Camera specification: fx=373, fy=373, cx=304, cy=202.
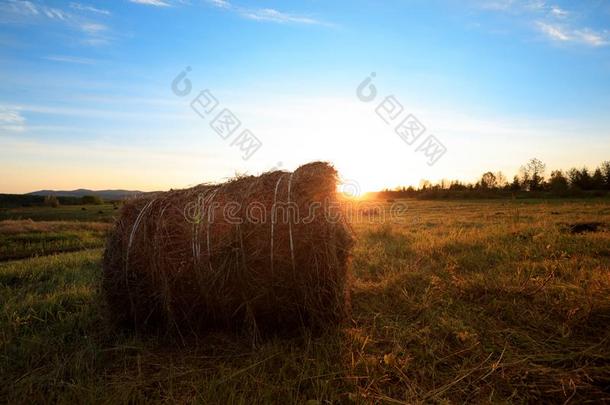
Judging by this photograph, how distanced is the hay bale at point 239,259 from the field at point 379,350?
0.97 feet

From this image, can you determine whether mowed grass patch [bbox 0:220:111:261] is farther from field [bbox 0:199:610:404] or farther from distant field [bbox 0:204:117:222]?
field [bbox 0:199:610:404]

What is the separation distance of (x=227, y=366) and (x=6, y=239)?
54.9 ft

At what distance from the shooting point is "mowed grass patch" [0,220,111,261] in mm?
13945

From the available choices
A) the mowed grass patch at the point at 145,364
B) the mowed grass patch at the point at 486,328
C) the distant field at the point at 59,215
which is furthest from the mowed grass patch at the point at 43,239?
the mowed grass patch at the point at 486,328

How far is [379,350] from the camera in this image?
4031 mm

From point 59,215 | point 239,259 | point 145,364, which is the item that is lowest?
point 145,364

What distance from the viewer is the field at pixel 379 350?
10.9ft

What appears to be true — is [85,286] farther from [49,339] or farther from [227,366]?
[227,366]

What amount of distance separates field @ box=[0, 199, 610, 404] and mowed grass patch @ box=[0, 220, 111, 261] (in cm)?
892

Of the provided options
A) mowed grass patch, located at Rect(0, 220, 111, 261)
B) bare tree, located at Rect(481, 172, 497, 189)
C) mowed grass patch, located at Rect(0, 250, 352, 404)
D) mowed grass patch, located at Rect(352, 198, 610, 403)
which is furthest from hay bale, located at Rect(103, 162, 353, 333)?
bare tree, located at Rect(481, 172, 497, 189)

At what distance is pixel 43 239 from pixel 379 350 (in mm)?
17293

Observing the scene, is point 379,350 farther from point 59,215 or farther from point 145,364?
point 59,215

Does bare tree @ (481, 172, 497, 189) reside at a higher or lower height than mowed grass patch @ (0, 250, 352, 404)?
higher

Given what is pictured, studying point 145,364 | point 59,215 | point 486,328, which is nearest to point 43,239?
point 145,364
